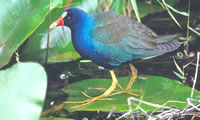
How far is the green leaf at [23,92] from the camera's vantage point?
77.6 inches

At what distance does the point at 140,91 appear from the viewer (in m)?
3.17

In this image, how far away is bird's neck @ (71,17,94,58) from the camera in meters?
3.05

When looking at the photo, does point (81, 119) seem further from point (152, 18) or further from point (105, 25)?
point (152, 18)

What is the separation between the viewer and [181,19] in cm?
464

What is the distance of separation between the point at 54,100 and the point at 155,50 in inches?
31.7

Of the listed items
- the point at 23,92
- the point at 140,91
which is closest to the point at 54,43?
the point at 140,91

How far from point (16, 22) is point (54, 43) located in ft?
1.64

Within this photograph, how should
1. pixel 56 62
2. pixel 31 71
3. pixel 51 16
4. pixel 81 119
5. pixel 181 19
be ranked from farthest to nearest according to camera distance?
1. pixel 181 19
2. pixel 56 62
3. pixel 51 16
4. pixel 81 119
5. pixel 31 71

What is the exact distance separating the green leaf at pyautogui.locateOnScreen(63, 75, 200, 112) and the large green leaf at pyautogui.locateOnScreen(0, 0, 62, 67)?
532mm

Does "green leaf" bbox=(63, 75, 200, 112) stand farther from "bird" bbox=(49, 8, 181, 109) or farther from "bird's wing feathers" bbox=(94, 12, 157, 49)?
"bird's wing feathers" bbox=(94, 12, 157, 49)

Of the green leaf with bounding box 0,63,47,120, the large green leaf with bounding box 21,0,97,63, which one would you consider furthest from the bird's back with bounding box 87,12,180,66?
the green leaf with bounding box 0,63,47,120

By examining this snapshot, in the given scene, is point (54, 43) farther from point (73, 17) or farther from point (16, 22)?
point (16, 22)

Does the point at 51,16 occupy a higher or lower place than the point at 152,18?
higher

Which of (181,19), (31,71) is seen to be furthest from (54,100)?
(181,19)
